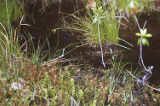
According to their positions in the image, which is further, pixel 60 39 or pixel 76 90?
pixel 60 39

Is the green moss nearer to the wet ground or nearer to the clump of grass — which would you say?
the wet ground

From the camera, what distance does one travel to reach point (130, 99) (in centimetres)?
211

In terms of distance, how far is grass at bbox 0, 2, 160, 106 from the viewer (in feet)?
6.52

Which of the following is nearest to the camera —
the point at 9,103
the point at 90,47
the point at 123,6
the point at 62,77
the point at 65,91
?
the point at 9,103

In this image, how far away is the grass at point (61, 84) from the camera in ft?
6.52

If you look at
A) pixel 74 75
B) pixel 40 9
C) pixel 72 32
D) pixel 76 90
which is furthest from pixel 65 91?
pixel 40 9

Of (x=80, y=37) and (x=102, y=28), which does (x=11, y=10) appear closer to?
(x=80, y=37)

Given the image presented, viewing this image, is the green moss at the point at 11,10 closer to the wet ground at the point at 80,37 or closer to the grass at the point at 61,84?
the wet ground at the point at 80,37

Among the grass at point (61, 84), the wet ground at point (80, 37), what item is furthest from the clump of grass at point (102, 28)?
the grass at point (61, 84)

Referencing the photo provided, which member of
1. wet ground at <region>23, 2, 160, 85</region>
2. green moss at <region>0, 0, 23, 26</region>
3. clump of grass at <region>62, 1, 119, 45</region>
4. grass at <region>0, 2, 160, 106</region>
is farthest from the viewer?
green moss at <region>0, 0, 23, 26</region>

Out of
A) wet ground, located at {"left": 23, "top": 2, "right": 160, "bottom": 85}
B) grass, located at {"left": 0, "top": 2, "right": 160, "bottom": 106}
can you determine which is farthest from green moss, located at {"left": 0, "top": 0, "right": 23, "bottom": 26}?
grass, located at {"left": 0, "top": 2, "right": 160, "bottom": 106}

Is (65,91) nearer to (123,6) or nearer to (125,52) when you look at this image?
(125,52)

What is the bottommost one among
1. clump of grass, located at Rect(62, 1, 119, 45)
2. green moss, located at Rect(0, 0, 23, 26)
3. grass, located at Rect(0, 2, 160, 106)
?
grass, located at Rect(0, 2, 160, 106)

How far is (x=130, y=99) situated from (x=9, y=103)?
3.22 feet
